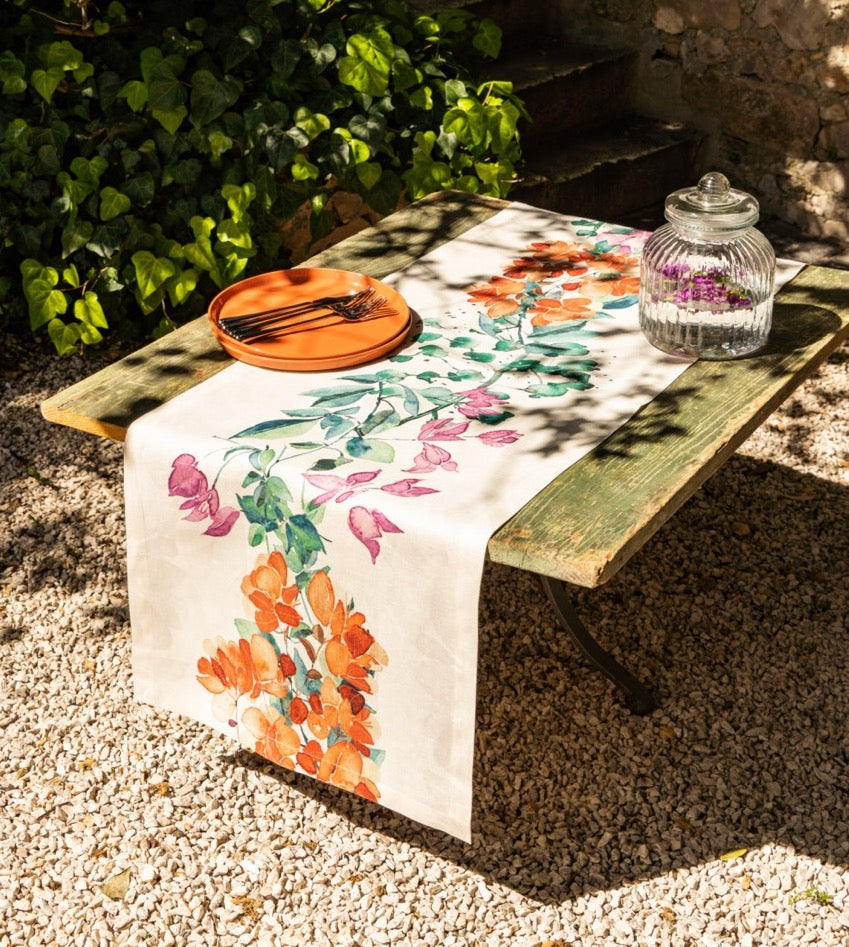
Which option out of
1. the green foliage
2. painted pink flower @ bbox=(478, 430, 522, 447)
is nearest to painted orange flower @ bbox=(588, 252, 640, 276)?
painted pink flower @ bbox=(478, 430, 522, 447)

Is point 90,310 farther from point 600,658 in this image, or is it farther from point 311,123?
point 600,658

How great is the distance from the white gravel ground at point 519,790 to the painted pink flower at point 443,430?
881mm

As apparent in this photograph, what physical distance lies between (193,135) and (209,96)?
0.15 metres

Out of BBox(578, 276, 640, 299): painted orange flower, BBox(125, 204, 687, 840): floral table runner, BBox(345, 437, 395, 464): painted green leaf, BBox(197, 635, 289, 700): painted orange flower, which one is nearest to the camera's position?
BBox(125, 204, 687, 840): floral table runner

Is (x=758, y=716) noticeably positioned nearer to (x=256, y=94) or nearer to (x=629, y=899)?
A: (x=629, y=899)

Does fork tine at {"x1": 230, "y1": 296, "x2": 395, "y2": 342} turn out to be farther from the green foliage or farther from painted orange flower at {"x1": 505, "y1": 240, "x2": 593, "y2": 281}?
the green foliage

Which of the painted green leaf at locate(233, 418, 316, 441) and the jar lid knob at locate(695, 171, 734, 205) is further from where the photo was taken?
the jar lid knob at locate(695, 171, 734, 205)

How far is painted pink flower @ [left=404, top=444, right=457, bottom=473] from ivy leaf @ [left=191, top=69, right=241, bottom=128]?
224cm

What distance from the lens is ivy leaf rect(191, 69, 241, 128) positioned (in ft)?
13.2

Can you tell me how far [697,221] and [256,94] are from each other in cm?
220

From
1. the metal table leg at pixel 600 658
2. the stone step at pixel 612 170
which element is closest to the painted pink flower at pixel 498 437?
the metal table leg at pixel 600 658

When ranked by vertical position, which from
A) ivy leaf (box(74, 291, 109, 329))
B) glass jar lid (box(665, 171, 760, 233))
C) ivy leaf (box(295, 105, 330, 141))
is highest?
glass jar lid (box(665, 171, 760, 233))

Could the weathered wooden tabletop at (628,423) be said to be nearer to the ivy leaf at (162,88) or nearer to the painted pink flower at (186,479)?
the painted pink flower at (186,479)

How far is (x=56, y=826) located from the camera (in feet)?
8.68
